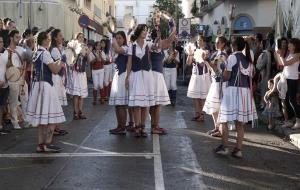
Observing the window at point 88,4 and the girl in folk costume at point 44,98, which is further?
the window at point 88,4

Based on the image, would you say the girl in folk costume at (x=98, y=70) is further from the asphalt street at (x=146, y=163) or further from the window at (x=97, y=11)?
the window at (x=97, y=11)

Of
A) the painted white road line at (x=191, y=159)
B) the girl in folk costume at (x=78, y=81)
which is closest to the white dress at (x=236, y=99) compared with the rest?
the painted white road line at (x=191, y=159)

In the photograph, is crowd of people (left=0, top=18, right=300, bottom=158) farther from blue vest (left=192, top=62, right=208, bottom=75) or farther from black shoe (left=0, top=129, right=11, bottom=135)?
black shoe (left=0, top=129, right=11, bottom=135)

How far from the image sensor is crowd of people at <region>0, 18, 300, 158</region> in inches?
368

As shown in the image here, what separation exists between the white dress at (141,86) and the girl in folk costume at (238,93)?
78.2 inches

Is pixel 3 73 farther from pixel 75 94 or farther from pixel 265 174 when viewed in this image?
pixel 265 174

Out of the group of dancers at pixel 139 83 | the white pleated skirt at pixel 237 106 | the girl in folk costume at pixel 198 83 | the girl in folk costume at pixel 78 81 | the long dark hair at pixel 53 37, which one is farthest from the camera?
the girl in folk costume at pixel 78 81

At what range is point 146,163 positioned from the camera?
8609 mm

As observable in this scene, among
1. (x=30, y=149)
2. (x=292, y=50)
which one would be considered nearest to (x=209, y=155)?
(x=30, y=149)

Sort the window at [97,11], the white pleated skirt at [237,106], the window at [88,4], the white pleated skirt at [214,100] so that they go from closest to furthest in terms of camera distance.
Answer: the white pleated skirt at [237,106] < the white pleated skirt at [214,100] < the window at [88,4] < the window at [97,11]

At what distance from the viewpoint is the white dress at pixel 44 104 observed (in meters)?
9.39

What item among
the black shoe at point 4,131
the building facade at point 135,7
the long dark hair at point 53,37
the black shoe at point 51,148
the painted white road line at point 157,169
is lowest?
the painted white road line at point 157,169

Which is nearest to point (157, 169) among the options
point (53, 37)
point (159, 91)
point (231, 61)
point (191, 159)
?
point (191, 159)

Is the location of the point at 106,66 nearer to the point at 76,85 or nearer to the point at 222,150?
the point at 76,85
